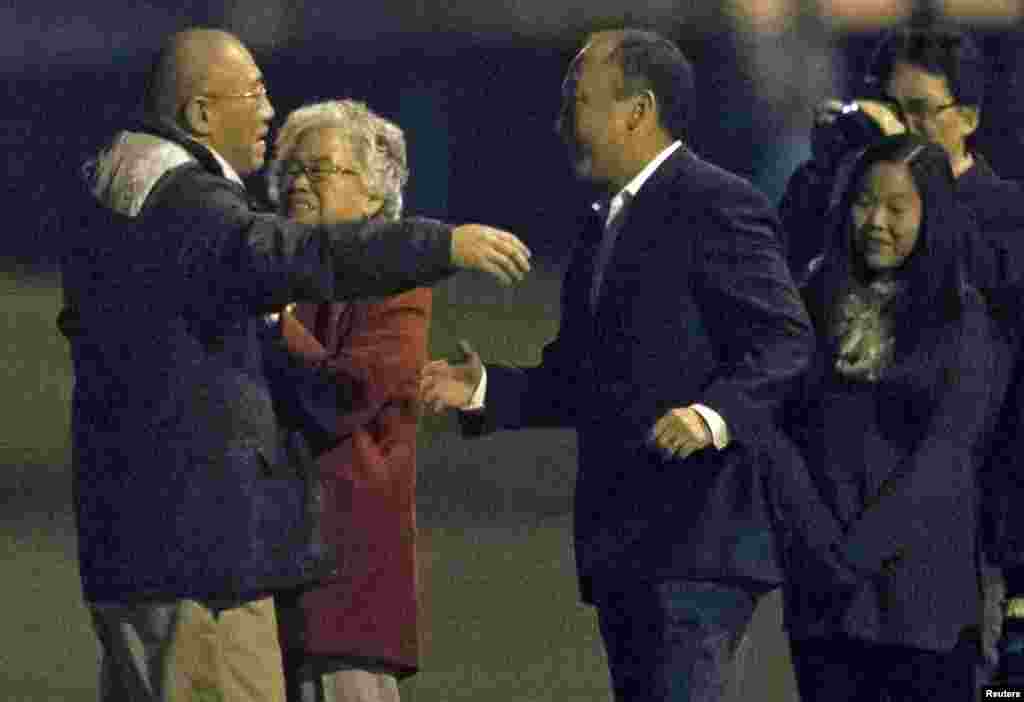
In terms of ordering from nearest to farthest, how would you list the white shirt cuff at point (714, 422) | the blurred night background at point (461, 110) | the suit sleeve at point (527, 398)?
the white shirt cuff at point (714, 422), the suit sleeve at point (527, 398), the blurred night background at point (461, 110)

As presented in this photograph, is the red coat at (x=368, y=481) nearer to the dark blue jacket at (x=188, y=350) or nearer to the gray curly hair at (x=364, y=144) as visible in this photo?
the gray curly hair at (x=364, y=144)

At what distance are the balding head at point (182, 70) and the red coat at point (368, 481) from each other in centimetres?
69

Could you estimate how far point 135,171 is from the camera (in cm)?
737

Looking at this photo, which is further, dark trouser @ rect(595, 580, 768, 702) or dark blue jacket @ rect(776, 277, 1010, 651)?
dark blue jacket @ rect(776, 277, 1010, 651)

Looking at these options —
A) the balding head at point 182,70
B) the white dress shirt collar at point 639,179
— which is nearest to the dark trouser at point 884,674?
the white dress shirt collar at point 639,179

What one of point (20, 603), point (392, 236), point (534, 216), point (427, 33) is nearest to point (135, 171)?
point (392, 236)

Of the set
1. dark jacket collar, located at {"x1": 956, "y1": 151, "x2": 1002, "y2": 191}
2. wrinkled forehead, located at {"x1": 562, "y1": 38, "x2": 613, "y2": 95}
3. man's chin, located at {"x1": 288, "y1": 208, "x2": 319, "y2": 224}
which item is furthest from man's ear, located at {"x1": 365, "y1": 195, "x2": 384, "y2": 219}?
dark jacket collar, located at {"x1": 956, "y1": 151, "x2": 1002, "y2": 191}

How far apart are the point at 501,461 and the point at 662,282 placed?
Result: 919 centimetres

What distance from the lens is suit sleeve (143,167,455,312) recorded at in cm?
721

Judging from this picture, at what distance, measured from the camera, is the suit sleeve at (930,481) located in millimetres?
7770

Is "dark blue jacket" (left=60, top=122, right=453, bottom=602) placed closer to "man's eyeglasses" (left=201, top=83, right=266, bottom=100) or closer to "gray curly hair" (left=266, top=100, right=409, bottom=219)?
"man's eyeglasses" (left=201, top=83, right=266, bottom=100)

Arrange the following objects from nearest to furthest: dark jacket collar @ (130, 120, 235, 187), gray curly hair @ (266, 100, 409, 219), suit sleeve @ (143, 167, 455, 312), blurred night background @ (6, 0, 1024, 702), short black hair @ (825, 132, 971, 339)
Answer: suit sleeve @ (143, 167, 455, 312) → dark jacket collar @ (130, 120, 235, 187) → short black hair @ (825, 132, 971, 339) → gray curly hair @ (266, 100, 409, 219) → blurred night background @ (6, 0, 1024, 702)

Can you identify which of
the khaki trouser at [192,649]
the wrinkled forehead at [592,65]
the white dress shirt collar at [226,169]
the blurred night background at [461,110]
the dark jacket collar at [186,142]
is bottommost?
the blurred night background at [461,110]

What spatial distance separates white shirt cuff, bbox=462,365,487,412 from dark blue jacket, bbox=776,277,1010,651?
650mm
